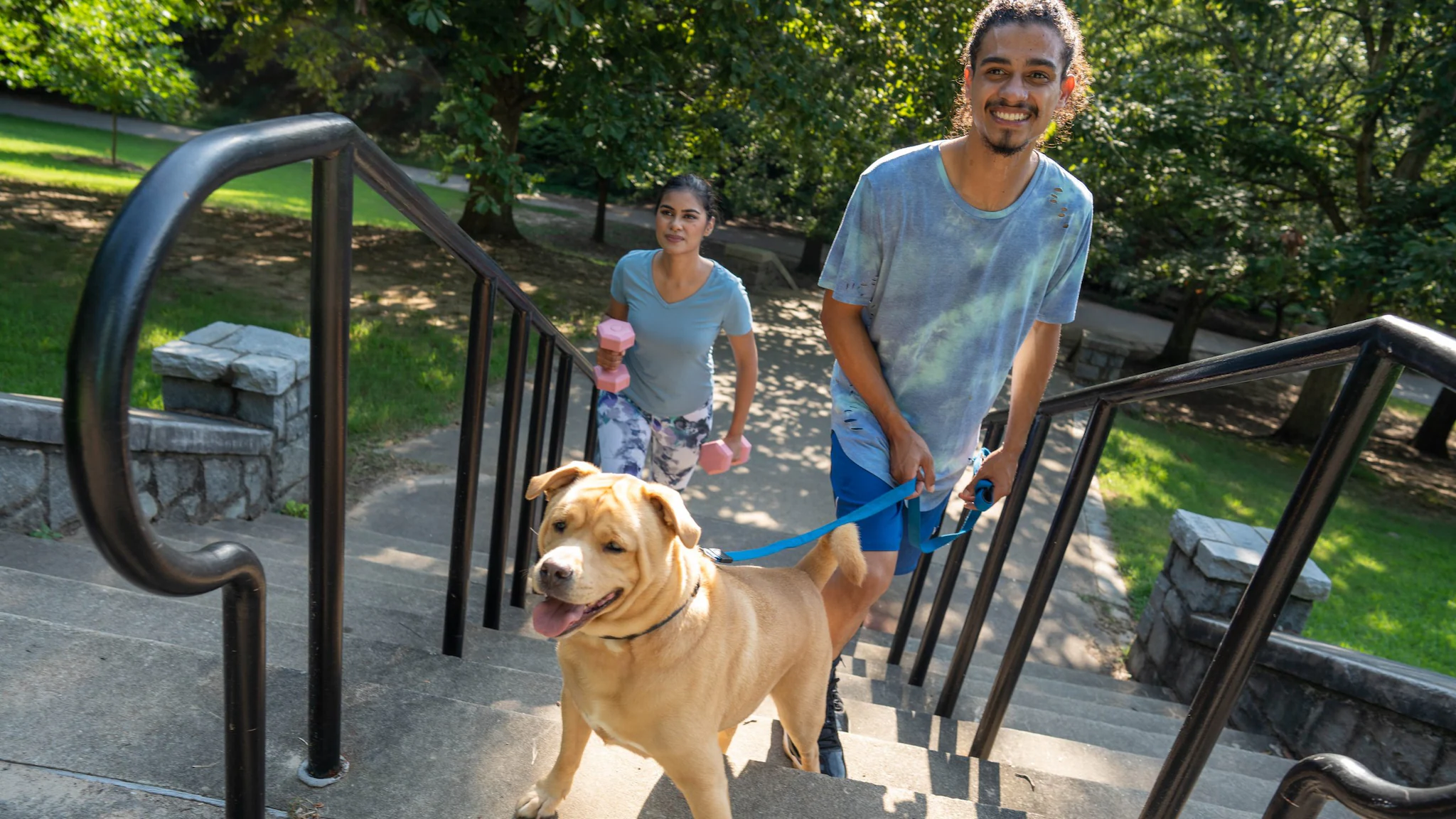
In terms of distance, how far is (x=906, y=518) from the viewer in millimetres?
2660

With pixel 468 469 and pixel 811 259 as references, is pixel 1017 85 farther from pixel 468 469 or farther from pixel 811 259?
pixel 811 259

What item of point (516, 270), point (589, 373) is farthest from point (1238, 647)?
point (516, 270)

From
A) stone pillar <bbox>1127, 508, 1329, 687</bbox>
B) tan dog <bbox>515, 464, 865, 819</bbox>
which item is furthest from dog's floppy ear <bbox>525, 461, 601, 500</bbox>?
stone pillar <bbox>1127, 508, 1329, 687</bbox>

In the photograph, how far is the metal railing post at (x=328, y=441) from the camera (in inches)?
59.9

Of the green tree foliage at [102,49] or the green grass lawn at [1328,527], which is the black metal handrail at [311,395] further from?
the green tree foliage at [102,49]

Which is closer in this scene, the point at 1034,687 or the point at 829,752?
the point at 829,752

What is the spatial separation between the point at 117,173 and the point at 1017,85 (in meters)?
19.5

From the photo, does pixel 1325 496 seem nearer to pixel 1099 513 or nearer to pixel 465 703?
pixel 465 703

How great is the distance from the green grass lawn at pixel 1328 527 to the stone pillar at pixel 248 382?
5085mm

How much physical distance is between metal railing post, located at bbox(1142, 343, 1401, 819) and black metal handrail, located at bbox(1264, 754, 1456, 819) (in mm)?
151

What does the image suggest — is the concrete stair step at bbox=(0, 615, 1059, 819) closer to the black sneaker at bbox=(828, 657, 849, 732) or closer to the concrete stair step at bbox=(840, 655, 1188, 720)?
the black sneaker at bbox=(828, 657, 849, 732)

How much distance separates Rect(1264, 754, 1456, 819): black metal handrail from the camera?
1.22 metres

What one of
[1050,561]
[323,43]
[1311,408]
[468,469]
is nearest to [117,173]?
[323,43]

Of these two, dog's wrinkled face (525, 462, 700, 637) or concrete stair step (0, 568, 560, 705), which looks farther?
concrete stair step (0, 568, 560, 705)
